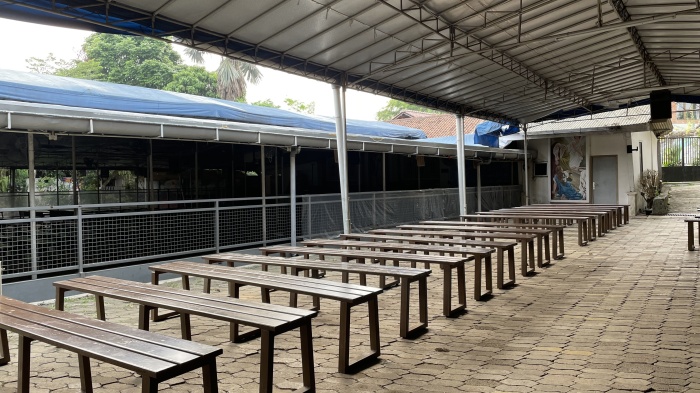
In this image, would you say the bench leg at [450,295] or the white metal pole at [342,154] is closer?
the bench leg at [450,295]

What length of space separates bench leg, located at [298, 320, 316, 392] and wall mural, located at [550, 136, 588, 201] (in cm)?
1900

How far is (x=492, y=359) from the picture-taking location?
4371 millimetres

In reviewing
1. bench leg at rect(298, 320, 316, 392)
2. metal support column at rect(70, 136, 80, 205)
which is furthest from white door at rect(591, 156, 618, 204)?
bench leg at rect(298, 320, 316, 392)

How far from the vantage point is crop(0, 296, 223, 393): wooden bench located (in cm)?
267

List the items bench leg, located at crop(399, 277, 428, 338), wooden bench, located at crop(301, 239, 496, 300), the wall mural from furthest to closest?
the wall mural
wooden bench, located at crop(301, 239, 496, 300)
bench leg, located at crop(399, 277, 428, 338)

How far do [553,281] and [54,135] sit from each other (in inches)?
279

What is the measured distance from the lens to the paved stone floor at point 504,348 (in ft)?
12.7

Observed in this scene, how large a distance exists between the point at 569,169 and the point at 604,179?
4.22 feet

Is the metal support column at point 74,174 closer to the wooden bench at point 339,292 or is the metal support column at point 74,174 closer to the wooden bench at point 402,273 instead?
the wooden bench at point 402,273

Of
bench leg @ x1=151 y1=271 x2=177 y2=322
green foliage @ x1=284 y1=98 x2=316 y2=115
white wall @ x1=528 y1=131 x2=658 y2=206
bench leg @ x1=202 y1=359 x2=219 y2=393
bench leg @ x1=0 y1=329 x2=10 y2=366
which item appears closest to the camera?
bench leg @ x1=202 y1=359 x2=219 y2=393

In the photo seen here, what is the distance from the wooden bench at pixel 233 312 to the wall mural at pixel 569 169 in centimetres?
1835

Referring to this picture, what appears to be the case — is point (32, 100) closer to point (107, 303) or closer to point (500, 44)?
point (107, 303)

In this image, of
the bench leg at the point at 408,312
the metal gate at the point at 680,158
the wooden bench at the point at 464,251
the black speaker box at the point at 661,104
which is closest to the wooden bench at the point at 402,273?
the bench leg at the point at 408,312

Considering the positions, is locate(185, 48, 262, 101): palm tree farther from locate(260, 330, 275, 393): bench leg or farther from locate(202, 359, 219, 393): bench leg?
locate(202, 359, 219, 393): bench leg
